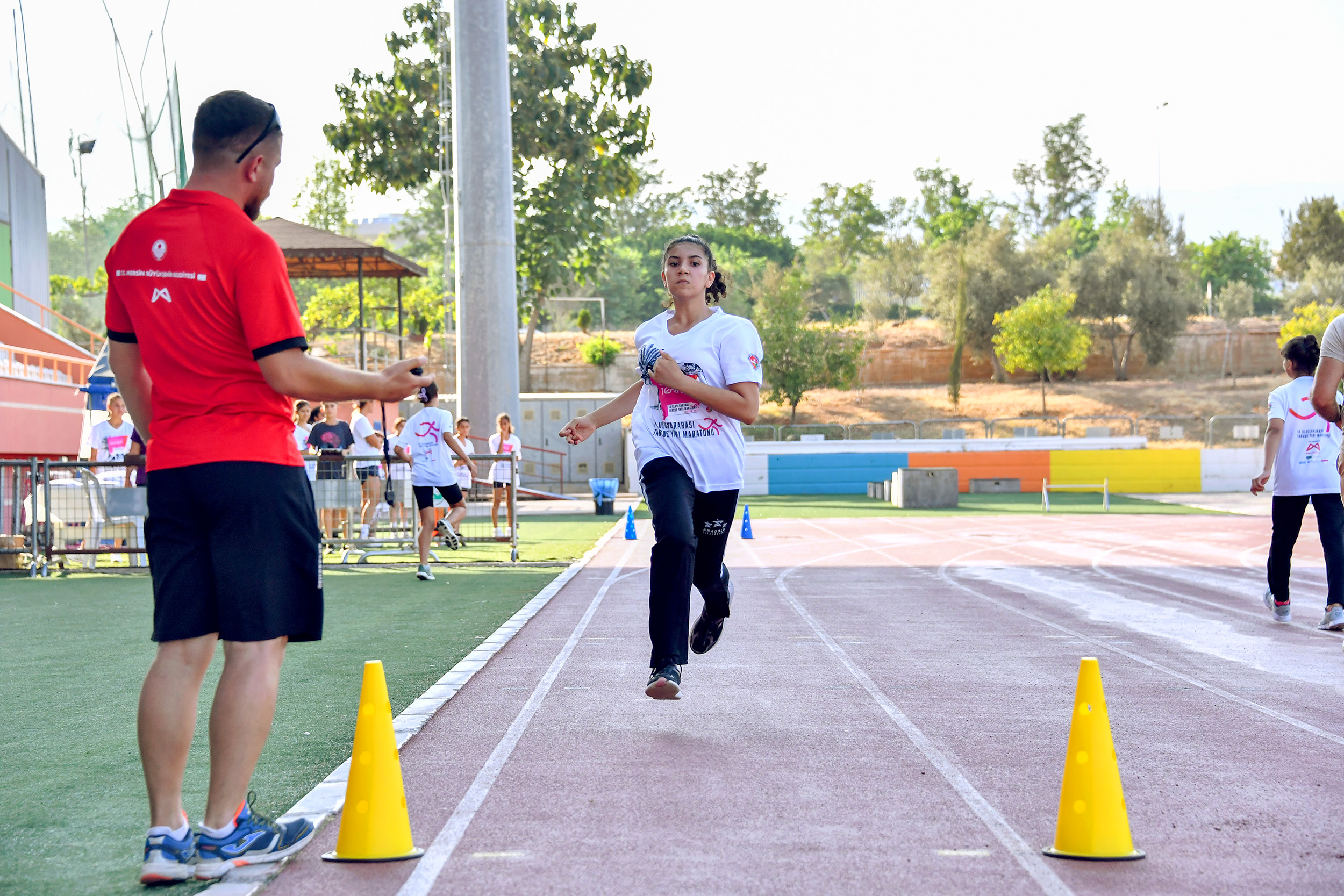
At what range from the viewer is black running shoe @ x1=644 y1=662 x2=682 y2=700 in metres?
5.60

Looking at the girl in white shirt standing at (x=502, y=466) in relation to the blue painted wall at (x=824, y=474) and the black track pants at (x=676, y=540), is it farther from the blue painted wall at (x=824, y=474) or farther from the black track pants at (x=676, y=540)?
the blue painted wall at (x=824, y=474)

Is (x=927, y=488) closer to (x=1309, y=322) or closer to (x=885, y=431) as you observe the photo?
(x=885, y=431)

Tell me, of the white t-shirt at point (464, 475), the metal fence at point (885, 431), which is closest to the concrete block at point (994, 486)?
the metal fence at point (885, 431)

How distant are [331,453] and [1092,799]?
40.7 feet

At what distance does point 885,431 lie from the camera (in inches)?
1608

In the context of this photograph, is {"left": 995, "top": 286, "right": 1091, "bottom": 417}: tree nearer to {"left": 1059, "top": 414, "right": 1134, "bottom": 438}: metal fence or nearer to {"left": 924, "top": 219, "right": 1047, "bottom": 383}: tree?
{"left": 924, "top": 219, "right": 1047, "bottom": 383}: tree

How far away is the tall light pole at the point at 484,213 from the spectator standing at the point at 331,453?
8.90 metres

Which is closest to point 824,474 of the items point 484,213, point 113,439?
point 484,213

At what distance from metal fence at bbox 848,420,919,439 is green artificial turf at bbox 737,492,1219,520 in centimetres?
274

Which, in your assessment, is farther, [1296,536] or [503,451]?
[503,451]

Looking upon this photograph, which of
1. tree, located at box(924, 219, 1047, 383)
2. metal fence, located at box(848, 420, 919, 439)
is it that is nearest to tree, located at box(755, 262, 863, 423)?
tree, located at box(924, 219, 1047, 383)

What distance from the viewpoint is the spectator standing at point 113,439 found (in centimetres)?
1509

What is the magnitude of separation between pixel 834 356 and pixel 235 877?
60.5m

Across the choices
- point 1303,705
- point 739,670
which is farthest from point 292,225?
point 1303,705
